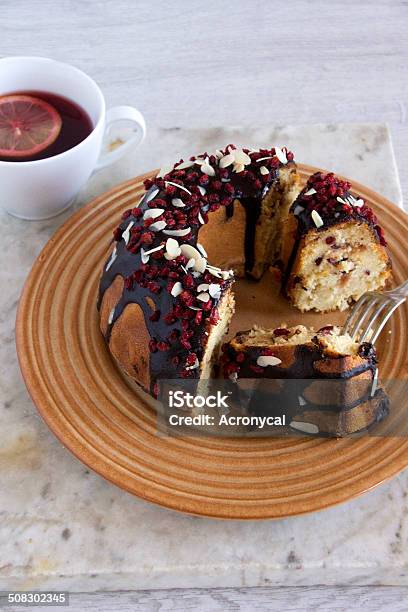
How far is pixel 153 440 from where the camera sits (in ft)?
6.61

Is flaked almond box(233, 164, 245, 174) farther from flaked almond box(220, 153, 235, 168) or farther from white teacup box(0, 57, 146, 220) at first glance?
white teacup box(0, 57, 146, 220)

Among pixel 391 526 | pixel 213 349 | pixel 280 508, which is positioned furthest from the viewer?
pixel 213 349

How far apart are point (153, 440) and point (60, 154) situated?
971 millimetres

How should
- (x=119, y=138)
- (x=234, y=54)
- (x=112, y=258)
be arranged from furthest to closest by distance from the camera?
(x=234, y=54), (x=119, y=138), (x=112, y=258)

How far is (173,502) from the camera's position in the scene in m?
1.87

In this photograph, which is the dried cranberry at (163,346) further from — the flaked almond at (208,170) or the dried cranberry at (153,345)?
the flaked almond at (208,170)

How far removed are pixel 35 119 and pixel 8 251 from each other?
0.44 m

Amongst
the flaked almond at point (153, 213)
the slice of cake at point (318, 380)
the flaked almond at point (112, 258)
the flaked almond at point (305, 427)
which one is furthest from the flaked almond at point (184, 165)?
the flaked almond at point (305, 427)

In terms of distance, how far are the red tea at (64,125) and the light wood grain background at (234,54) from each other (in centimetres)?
81

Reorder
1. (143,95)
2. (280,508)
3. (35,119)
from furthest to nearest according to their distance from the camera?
(143,95) → (35,119) → (280,508)

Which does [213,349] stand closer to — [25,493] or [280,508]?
[280,508]

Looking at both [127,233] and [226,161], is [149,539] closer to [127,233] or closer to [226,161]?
[127,233]

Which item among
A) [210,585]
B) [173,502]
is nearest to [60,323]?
[173,502]

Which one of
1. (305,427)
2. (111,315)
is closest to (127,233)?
(111,315)
